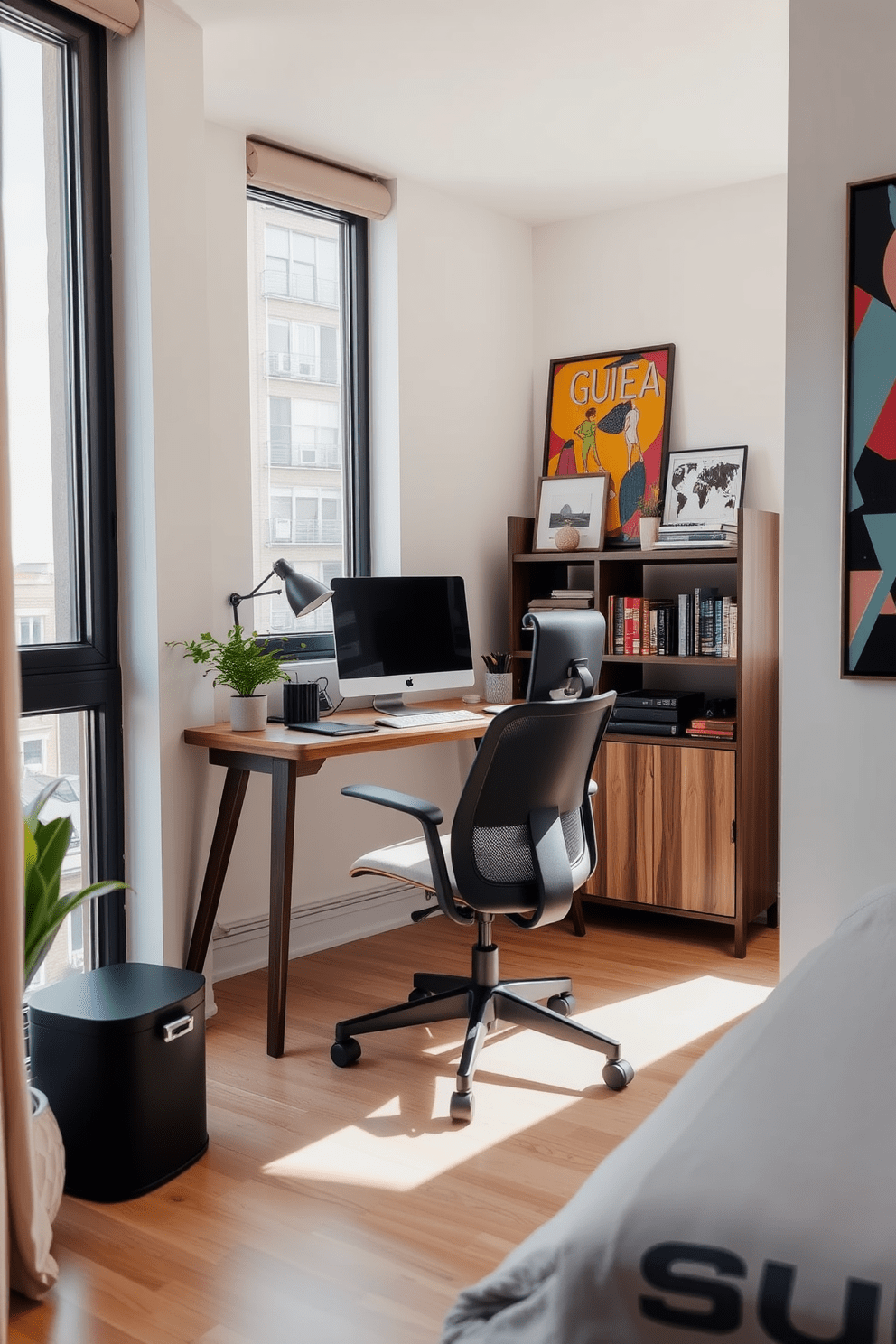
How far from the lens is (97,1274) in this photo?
200 cm

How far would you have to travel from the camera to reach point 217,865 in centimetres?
311

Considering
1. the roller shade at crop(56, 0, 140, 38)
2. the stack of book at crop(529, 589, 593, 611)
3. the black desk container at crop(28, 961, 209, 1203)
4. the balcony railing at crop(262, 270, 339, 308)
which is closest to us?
the black desk container at crop(28, 961, 209, 1203)

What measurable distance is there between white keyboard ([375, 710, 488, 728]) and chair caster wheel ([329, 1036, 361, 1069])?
88cm

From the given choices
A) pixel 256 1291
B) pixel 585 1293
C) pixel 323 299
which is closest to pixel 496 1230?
pixel 256 1291

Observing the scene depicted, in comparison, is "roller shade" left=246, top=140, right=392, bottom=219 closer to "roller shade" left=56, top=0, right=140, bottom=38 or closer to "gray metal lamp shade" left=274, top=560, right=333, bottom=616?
"roller shade" left=56, top=0, right=140, bottom=38

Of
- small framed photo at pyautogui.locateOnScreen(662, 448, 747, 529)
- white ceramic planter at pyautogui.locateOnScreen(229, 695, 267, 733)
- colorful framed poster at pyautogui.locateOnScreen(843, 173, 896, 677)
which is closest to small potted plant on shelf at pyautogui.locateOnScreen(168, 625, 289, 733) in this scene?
white ceramic planter at pyautogui.locateOnScreen(229, 695, 267, 733)

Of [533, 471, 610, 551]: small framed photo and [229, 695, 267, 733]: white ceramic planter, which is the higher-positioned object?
[533, 471, 610, 551]: small framed photo

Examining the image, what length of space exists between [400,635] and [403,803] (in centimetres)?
116

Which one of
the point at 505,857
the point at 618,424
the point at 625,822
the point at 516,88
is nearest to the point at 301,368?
the point at 516,88

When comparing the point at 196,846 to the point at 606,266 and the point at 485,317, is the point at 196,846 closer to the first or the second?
the point at 485,317

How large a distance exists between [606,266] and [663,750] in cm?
187

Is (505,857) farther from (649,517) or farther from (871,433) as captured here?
(649,517)

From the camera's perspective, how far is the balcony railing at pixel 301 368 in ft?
12.5

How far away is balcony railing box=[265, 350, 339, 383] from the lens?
12.5 ft
